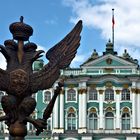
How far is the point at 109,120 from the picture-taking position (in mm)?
46250

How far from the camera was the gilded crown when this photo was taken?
754 cm

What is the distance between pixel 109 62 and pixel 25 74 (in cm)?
3885

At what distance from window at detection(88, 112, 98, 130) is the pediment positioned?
160 inches

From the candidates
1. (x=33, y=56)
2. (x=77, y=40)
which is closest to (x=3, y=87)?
(x=33, y=56)

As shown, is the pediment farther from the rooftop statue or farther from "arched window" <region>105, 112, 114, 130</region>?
the rooftop statue

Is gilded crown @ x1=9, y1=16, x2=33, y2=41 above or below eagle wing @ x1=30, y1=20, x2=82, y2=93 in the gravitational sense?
above

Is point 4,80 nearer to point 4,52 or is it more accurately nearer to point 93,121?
point 4,52

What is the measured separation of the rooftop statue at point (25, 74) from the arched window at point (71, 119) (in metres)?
38.9

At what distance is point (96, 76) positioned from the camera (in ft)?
151

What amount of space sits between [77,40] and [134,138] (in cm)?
3793

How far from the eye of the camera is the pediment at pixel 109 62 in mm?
45750

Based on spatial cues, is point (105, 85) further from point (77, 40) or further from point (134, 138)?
point (77, 40)

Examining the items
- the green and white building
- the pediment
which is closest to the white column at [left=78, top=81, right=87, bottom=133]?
the green and white building

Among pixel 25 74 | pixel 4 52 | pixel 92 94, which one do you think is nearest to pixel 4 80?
pixel 25 74
